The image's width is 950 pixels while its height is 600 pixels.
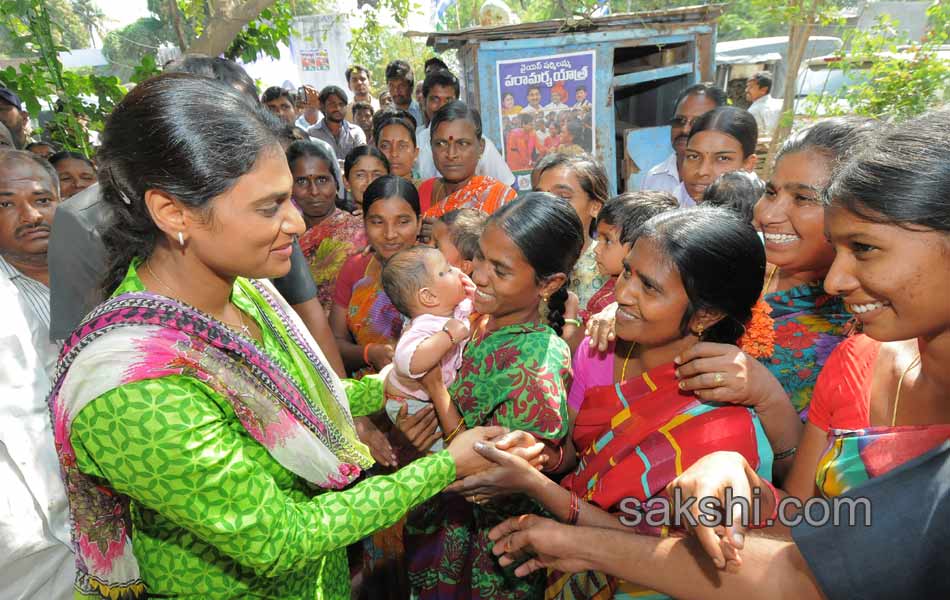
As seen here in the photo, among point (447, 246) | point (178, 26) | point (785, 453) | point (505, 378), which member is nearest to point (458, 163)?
point (447, 246)

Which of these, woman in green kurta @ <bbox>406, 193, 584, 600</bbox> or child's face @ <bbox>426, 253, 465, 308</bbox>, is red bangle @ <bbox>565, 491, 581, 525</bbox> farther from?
child's face @ <bbox>426, 253, 465, 308</bbox>

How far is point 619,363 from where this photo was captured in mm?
2027

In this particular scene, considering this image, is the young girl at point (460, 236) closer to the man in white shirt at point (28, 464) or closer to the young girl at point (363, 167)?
the young girl at point (363, 167)

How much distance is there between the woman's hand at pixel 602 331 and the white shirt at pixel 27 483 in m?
2.04

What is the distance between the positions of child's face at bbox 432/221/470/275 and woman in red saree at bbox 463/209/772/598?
1346mm

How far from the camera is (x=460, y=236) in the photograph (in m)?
3.04

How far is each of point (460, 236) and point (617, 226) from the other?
84cm

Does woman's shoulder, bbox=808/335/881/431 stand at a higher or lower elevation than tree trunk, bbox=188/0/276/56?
lower

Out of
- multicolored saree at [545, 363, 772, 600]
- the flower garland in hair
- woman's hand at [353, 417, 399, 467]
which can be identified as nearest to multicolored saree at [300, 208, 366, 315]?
woman's hand at [353, 417, 399, 467]

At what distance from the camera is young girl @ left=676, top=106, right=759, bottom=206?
3.36 m

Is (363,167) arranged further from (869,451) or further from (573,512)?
(869,451)

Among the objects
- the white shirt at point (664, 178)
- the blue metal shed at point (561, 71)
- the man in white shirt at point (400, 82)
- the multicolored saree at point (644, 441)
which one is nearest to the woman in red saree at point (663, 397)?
the multicolored saree at point (644, 441)

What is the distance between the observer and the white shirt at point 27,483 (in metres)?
2.00

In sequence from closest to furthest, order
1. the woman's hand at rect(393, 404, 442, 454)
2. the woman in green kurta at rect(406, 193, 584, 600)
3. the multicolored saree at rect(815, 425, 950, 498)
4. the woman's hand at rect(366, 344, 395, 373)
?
the multicolored saree at rect(815, 425, 950, 498) → the woman in green kurta at rect(406, 193, 584, 600) → the woman's hand at rect(393, 404, 442, 454) → the woman's hand at rect(366, 344, 395, 373)
